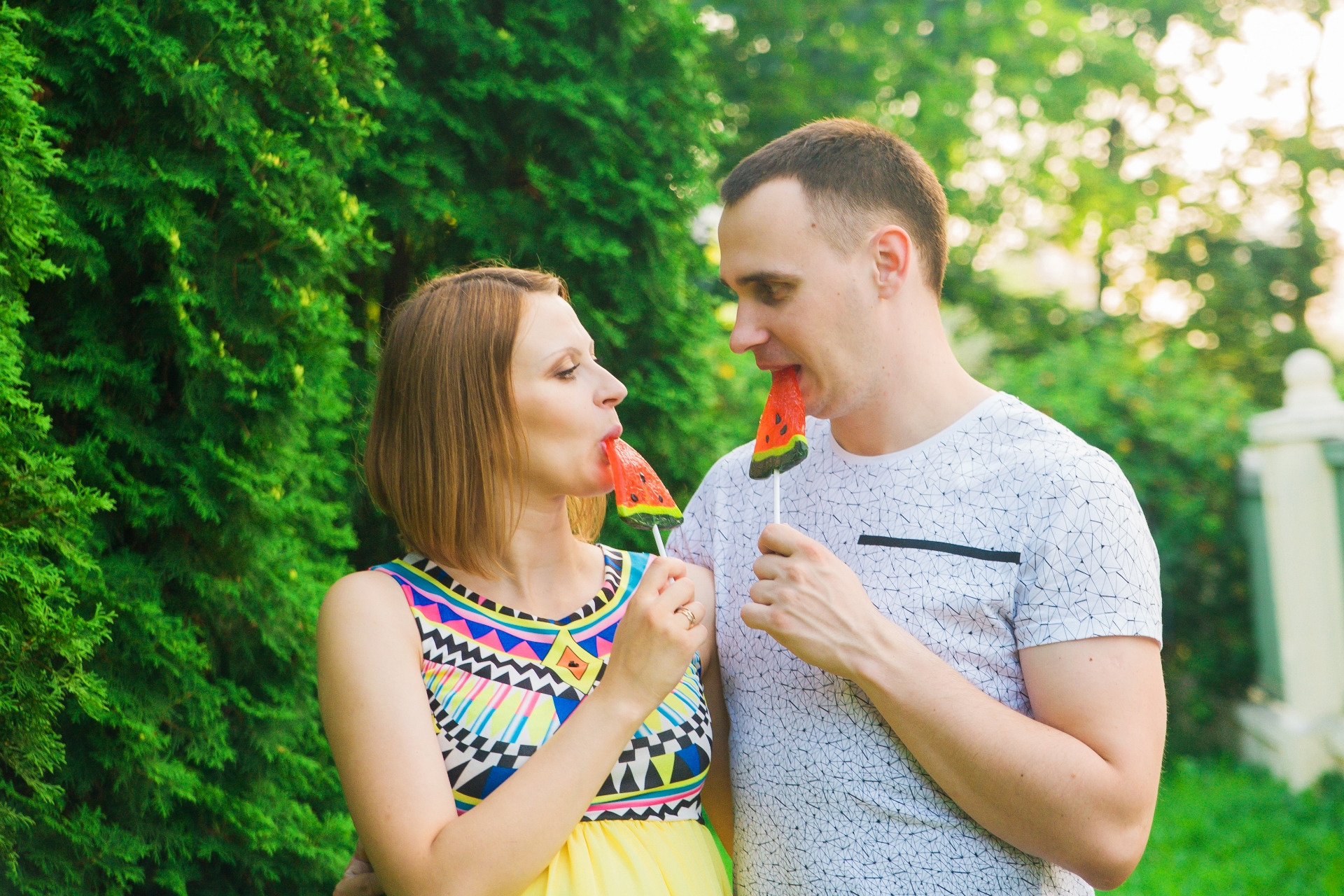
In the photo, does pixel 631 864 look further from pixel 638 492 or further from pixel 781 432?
pixel 781 432

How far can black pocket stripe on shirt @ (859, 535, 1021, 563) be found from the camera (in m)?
2.28

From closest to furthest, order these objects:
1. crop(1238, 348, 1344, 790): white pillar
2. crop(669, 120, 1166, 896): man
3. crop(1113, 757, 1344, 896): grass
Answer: crop(669, 120, 1166, 896): man, crop(1113, 757, 1344, 896): grass, crop(1238, 348, 1344, 790): white pillar

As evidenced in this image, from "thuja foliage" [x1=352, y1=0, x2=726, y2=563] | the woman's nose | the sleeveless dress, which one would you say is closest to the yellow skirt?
the sleeveless dress

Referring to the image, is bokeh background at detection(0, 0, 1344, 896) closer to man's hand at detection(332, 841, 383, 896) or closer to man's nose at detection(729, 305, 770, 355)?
man's hand at detection(332, 841, 383, 896)

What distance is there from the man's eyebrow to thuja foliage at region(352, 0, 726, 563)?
173cm

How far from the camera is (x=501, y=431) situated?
245 centimetres

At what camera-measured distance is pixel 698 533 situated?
296 centimetres

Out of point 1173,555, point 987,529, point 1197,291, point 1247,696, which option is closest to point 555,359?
point 987,529

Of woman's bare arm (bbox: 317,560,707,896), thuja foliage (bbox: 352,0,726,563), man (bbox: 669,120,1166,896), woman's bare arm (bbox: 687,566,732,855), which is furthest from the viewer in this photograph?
thuja foliage (bbox: 352,0,726,563)

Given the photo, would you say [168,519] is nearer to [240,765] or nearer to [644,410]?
[240,765]

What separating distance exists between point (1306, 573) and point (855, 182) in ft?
20.8

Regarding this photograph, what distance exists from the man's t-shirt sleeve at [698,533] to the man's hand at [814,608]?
21.8 inches

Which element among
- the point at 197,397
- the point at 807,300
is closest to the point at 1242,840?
the point at 807,300

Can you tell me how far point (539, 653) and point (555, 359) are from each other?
2.28ft
